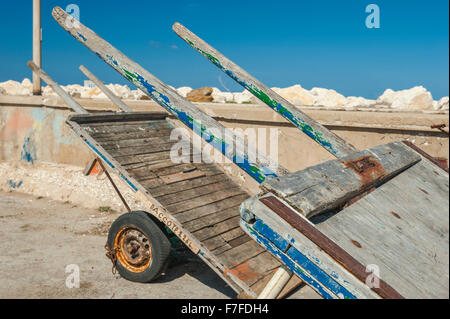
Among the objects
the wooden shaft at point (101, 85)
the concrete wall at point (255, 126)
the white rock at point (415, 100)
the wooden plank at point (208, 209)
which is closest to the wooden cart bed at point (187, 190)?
the wooden plank at point (208, 209)

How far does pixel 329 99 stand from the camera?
1070 centimetres

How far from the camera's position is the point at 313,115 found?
18.4 feet

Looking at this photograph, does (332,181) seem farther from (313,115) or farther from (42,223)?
(42,223)

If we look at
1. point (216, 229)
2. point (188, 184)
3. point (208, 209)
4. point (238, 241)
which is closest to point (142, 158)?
point (188, 184)

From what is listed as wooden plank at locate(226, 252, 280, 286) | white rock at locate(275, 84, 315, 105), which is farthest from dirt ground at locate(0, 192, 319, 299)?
white rock at locate(275, 84, 315, 105)

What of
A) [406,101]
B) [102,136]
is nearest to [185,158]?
[102,136]

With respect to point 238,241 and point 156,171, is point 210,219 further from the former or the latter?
point 156,171

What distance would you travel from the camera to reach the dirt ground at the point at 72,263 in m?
4.23

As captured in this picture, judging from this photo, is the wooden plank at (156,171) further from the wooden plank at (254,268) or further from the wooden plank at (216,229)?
the wooden plank at (254,268)

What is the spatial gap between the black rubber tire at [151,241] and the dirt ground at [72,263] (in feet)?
0.47

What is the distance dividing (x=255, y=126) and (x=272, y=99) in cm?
372

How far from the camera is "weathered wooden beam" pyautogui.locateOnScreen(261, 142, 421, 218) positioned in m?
1.34

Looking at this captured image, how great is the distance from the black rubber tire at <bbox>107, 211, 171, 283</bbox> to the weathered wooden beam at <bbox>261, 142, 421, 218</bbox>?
8.55ft

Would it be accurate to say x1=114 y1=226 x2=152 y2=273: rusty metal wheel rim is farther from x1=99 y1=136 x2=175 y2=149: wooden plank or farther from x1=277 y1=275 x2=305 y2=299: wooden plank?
x1=277 y1=275 x2=305 y2=299: wooden plank
